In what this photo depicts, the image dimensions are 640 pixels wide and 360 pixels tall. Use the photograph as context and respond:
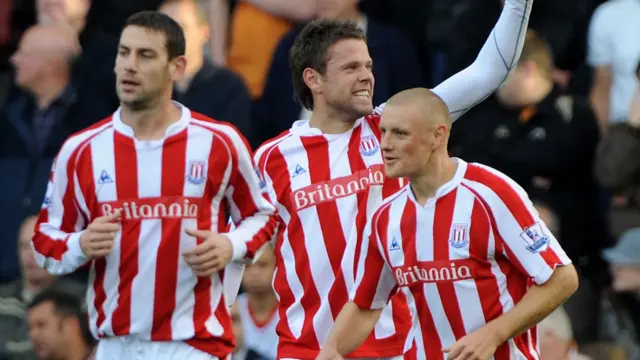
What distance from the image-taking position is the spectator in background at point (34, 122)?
1047cm

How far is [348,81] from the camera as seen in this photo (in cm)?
736

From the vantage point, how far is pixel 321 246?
7.29 metres

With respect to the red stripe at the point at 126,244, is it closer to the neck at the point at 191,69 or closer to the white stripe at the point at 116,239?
the white stripe at the point at 116,239

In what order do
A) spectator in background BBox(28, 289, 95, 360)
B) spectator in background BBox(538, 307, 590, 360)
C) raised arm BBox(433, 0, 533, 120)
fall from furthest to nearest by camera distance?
spectator in background BBox(28, 289, 95, 360), spectator in background BBox(538, 307, 590, 360), raised arm BBox(433, 0, 533, 120)

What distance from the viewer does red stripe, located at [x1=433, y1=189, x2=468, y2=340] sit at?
6.50m

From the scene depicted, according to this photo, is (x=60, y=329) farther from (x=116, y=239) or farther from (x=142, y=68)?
(x=142, y=68)

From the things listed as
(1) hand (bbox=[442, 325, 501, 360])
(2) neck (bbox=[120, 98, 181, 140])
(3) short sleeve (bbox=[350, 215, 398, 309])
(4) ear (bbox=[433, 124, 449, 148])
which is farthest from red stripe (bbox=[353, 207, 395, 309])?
(2) neck (bbox=[120, 98, 181, 140])

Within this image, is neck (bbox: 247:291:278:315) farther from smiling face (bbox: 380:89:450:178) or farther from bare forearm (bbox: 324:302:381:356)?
smiling face (bbox: 380:89:450:178)

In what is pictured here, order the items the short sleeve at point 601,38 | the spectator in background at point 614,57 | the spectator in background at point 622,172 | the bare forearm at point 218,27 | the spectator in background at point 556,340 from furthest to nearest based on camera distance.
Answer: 1. the bare forearm at point 218,27
2. the short sleeve at point 601,38
3. the spectator in background at point 614,57
4. the spectator in background at point 622,172
5. the spectator in background at point 556,340

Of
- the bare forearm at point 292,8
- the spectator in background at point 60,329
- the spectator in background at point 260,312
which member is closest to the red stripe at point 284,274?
the spectator in background at point 260,312

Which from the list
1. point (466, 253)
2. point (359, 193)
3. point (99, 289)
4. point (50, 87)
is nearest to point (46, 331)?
point (50, 87)

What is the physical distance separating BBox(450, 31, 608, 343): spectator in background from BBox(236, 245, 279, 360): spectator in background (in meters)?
1.44

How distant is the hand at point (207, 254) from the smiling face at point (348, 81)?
0.74 metres

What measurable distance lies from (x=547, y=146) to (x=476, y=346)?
12.5 ft
